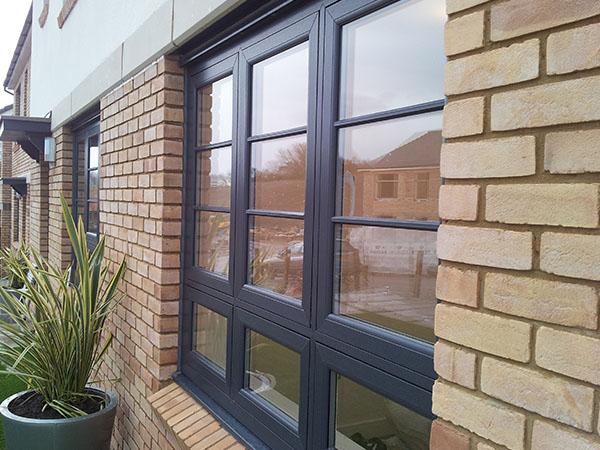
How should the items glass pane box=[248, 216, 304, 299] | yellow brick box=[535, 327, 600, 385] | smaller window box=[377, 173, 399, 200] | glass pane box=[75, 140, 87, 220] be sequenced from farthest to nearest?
glass pane box=[75, 140, 87, 220] → glass pane box=[248, 216, 304, 299] → smaller window box=[377, 173, 399, 200] → yellow brick box=[535, 327, 600, 385]

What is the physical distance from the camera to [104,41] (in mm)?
4504

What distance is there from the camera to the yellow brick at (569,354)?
98cm

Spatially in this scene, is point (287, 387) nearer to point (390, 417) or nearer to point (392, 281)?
point (390, 417)

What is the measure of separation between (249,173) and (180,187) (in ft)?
2.43

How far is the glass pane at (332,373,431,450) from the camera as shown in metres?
1.70

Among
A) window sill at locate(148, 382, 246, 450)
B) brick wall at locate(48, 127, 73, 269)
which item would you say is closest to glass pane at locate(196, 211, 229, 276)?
window sill at locate(148, 382, 246, 450)

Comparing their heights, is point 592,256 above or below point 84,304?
above

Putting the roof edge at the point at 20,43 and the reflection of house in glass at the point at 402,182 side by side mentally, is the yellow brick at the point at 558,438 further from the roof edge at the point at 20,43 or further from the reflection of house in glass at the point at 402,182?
the roof edge at the point at 20,43

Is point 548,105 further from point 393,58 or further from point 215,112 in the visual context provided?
point 215,112

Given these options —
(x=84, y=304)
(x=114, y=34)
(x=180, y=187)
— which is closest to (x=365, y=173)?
(x=180, y=187)

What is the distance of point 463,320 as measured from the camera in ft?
3.96

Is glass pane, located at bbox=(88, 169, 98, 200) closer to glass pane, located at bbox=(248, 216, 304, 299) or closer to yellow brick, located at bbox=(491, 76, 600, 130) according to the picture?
glass pane, located at bbox=(248, 216, 304, 299)

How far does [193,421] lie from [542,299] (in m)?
2.08

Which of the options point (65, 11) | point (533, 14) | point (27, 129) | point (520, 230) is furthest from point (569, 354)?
point (27, 129)
